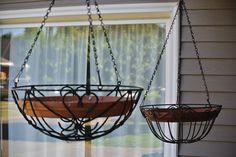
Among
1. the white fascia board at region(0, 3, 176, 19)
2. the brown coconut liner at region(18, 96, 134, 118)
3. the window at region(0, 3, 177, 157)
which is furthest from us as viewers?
the window at region(0, 3, 177, 157)

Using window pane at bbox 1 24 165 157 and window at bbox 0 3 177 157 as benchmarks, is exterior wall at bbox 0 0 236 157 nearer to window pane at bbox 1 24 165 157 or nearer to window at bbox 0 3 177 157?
window at bbox 0 3 177 157

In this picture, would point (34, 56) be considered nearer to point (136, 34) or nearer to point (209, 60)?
point (136, 34)

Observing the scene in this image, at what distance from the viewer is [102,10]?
2.55 m

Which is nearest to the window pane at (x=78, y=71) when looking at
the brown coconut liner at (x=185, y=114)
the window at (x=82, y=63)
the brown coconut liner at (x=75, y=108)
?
the window at (x=82, y=63)

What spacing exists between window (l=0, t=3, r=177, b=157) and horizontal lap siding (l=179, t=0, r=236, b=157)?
0.39 ft

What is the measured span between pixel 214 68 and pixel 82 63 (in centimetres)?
100

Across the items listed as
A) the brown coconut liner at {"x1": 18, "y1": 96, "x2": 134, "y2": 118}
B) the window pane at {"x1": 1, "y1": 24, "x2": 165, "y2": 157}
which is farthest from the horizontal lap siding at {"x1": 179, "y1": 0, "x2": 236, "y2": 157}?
the brown coconut liner at {"x1": 18, "y1": 96, "x2": 134, "y2": 118}

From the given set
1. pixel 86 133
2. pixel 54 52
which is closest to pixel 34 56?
pixel 54 52

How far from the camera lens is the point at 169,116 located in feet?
4.38

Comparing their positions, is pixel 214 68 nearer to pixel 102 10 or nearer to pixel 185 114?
pixel 102 10

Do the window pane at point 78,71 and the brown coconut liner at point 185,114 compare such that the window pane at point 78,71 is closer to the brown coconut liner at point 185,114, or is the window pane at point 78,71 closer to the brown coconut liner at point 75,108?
the brown coconut liner at point 185,114

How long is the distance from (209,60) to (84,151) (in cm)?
111

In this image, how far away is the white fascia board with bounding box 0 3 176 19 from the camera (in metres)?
2.43

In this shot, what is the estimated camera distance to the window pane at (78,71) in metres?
Result: 2.68
